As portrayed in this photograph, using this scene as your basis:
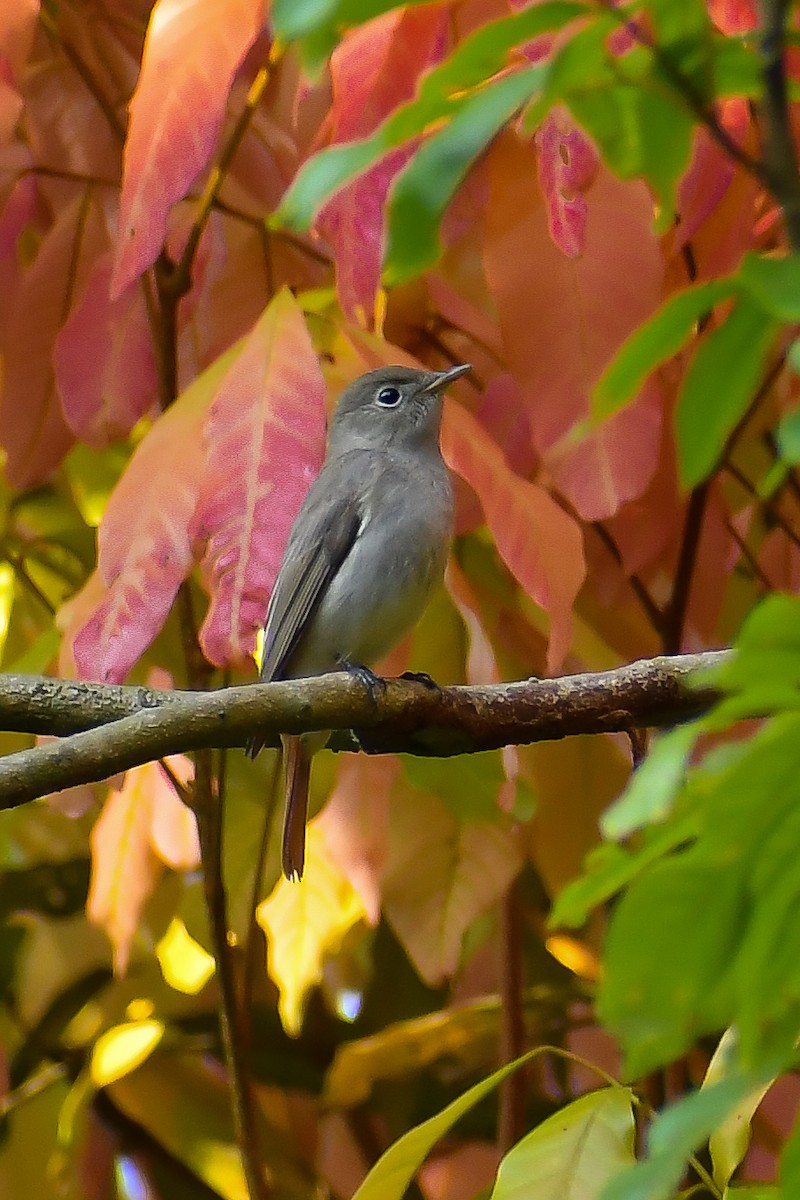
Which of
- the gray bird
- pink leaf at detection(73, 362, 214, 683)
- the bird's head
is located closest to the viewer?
pink leaf at detection(73, 362, 214, 683)

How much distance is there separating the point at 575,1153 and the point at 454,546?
1.17 metres

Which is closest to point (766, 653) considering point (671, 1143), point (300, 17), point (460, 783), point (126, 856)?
point (671, 1143)

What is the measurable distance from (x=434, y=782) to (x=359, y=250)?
0.80 m

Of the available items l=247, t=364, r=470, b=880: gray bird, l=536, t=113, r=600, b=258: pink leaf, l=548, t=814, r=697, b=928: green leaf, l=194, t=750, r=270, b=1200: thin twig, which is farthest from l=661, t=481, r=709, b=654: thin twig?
l=548, t=814, r=697, b=928: green leaf

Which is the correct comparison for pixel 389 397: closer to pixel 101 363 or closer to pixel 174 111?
pixel 101 363

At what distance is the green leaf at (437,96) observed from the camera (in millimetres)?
804

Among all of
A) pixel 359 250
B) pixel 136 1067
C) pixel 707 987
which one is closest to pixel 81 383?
pixel 359 250

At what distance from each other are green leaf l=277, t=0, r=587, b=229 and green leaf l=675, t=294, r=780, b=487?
18cm

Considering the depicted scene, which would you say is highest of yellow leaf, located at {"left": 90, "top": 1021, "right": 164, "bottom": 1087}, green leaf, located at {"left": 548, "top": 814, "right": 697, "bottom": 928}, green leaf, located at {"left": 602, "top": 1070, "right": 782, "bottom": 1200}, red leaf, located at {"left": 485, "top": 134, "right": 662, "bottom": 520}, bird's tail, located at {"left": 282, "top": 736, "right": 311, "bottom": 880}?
green leaf, located at {"left": 548, "top": 814, "right": 697, "bottom": 928}

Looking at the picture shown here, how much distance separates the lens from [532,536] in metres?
1.92

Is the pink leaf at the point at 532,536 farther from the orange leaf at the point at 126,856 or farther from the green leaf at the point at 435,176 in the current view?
the green leaf at the point at 435,176

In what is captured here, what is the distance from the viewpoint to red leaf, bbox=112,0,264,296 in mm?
1857

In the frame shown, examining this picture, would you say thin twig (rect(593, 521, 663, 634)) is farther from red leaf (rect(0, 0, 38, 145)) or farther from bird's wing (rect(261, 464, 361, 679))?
red leaf (rect(0, 0, 38, 145))

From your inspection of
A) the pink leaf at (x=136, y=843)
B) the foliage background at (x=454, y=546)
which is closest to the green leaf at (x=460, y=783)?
the foliage background at (x=454, y=546)
